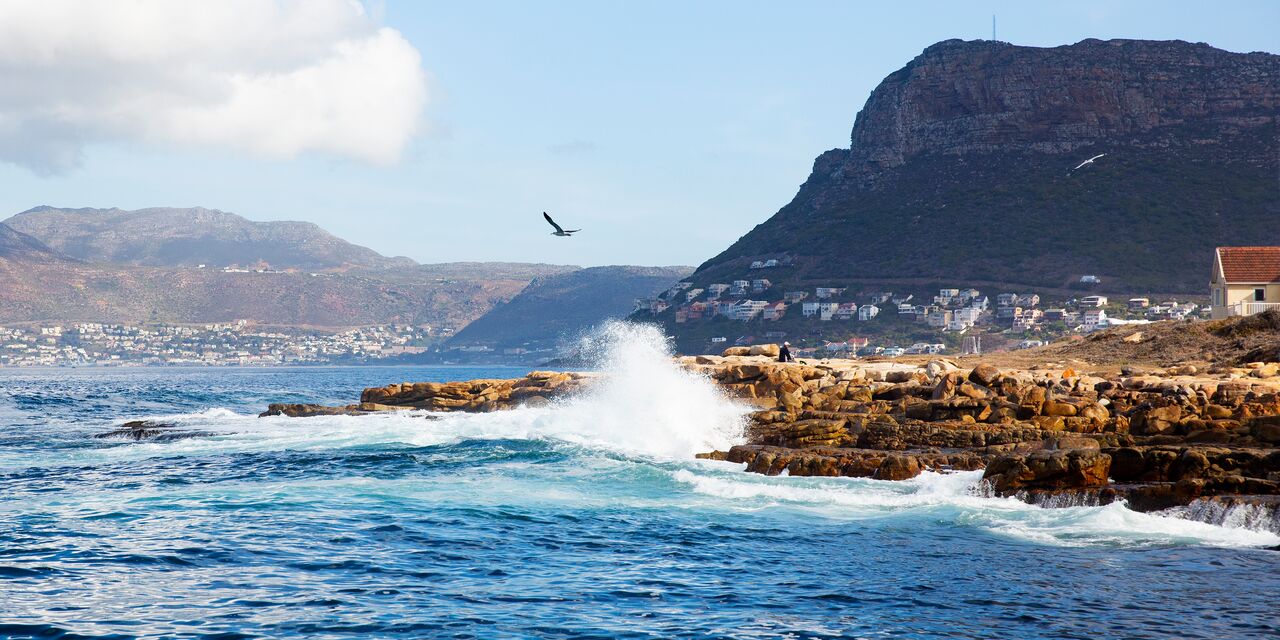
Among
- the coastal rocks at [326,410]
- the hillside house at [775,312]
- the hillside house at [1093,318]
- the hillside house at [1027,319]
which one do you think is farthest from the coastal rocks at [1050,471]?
the hillside house at [775,312]

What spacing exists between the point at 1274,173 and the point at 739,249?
6613 cm

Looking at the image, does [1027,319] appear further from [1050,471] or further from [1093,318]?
[1050,471]

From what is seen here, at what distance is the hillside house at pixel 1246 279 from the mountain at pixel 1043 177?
50172 millimetres

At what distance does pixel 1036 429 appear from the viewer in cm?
2231

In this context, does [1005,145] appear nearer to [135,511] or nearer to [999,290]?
[999,290]

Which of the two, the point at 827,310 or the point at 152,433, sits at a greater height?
the point at 827,310

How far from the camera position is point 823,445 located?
23.4 metres

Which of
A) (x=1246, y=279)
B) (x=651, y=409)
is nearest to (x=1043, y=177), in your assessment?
(x=1246, y=279)

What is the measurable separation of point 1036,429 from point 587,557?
11999 mm

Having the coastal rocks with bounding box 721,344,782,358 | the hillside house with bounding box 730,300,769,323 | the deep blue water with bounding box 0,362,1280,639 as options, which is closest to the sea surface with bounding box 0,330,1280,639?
the deep blue water with bounding box 0,362,1280,639

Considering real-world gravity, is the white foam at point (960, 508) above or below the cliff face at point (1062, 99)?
below

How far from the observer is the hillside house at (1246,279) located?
4388cm

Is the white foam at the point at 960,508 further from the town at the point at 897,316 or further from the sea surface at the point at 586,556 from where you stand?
the town at the point at 897,316

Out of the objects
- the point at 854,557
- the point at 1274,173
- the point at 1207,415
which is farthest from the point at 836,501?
the point at 1274,173
